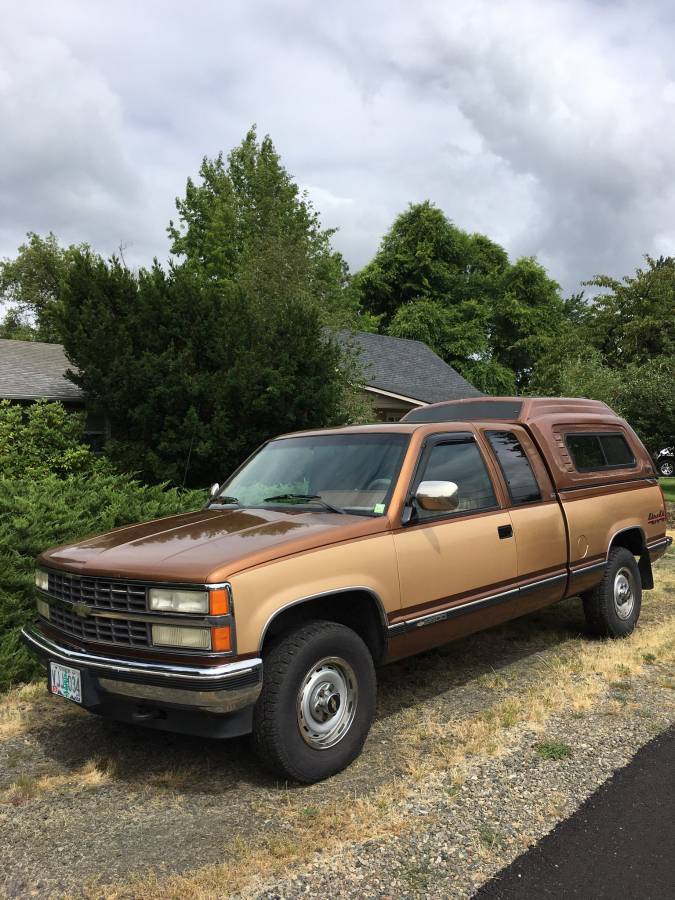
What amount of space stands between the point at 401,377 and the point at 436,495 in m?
23.4

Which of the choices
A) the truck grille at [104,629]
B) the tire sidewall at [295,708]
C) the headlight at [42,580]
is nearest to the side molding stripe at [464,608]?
the tire sidewall at [295,708]

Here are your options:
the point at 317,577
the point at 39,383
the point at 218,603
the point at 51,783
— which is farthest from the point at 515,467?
the point at 39,383

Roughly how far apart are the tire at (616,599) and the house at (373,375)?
9.75 m

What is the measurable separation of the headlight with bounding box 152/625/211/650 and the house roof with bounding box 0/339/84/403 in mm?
10222

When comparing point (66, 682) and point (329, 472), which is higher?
point (329, 472)

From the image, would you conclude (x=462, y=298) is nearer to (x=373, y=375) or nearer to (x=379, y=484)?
(x=373, y=375)

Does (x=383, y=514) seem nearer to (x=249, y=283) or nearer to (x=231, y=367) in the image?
(x=231, y=367)

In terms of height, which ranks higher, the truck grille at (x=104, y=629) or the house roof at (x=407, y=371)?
the house roof at (x=407, y=371)

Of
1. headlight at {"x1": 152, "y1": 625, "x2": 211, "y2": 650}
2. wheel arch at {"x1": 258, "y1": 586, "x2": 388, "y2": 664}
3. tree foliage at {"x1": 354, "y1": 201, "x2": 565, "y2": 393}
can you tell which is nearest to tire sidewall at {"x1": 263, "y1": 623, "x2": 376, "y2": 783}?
wheel arch at {"x1": 258, "y1": 586, "x2": 388, "y2": 664}

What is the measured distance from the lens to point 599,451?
679 centimetres

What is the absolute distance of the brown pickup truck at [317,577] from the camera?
3.70m

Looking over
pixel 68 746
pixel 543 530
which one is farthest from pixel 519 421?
pixel 68 746

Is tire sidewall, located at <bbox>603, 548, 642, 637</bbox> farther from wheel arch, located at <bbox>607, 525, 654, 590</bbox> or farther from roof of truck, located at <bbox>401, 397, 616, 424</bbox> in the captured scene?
roof of truck, located at <bbox>401, 397, 616, 424</bbox>

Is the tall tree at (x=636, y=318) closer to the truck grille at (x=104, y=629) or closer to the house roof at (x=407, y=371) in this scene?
the house roof at (x=407, y=371)
